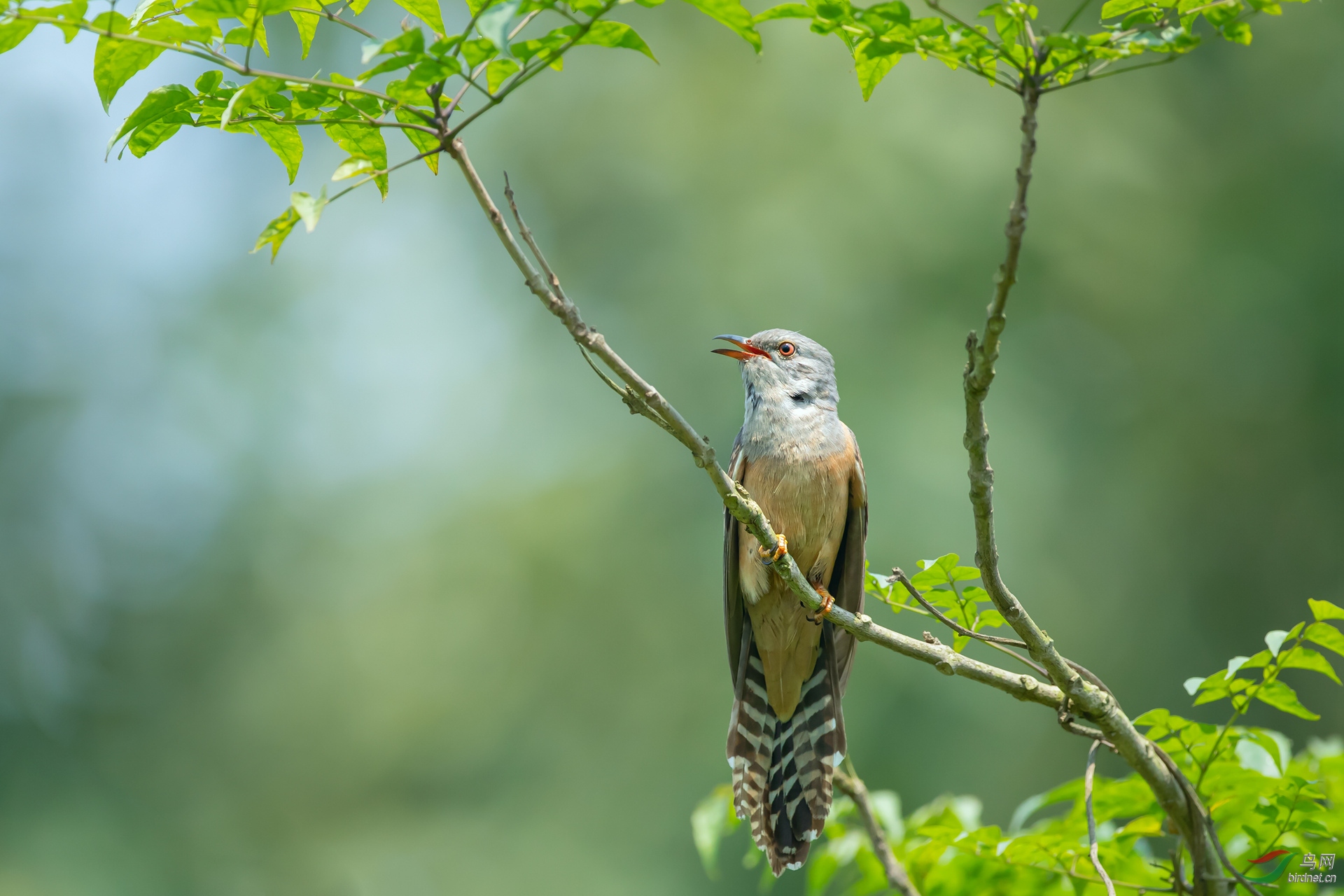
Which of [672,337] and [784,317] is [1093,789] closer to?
[784,317]

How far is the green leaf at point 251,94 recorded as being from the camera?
1.79 meters

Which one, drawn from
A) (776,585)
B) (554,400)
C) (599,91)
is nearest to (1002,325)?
(776,585)

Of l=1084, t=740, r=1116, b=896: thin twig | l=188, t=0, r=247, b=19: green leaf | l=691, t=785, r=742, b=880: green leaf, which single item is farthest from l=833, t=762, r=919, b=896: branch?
l=188, t=0, r=247, b=19: green leaf

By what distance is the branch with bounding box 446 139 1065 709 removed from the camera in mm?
1980

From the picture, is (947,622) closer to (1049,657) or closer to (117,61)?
(1049,657)

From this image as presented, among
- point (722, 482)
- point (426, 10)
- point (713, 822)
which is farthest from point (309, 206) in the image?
point (713, 822)

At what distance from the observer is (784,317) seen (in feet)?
35.4

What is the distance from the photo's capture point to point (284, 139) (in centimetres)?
210

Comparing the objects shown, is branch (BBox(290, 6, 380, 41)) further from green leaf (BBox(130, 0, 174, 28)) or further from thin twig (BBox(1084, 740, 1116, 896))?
thin twig (BBox(1084, 740, 1116, 896))

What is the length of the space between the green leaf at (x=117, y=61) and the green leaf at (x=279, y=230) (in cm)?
34

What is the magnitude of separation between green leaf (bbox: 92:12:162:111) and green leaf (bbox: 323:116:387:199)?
→ 0.34 m

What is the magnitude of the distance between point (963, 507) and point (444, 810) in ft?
23.3

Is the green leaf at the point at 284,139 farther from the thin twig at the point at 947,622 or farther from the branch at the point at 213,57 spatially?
the thin twig at the point at 947,622

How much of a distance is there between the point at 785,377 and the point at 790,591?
115 centimetres
